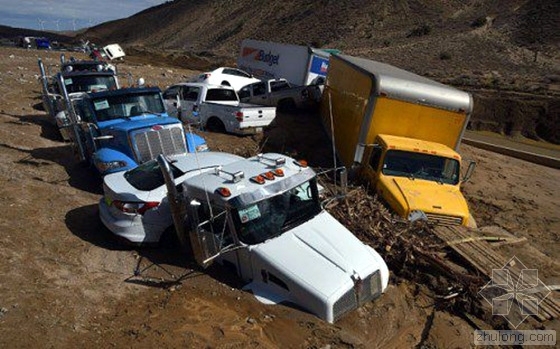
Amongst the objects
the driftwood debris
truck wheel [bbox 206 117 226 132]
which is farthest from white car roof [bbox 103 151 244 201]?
truck wheel [bbox 206 117 226 132]

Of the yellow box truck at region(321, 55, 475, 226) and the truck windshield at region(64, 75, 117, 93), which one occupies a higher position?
the truck windshield at region(64, 75, 117, 93)

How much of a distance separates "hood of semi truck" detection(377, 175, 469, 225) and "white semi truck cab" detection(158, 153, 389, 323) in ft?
8.89

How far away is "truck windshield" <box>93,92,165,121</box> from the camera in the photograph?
12.0 metres

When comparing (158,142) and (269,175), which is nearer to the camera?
(269,175)

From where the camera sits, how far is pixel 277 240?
7113mm

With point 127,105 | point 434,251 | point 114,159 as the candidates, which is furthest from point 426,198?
point 127,105

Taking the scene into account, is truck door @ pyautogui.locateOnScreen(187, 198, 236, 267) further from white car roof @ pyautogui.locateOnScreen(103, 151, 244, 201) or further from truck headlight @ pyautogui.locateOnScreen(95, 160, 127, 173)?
truck headlight @ pyautogui.locateOnScreen(95, 160, 127, 173)

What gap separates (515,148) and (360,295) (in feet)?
65.9

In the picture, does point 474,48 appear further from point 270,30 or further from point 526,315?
point 526,315

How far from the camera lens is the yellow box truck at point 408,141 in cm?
1001

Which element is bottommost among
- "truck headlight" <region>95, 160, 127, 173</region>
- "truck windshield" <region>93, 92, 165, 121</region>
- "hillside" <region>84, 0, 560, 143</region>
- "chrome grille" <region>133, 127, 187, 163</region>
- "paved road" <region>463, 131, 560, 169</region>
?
"paved road" <region>463, 131, 560, 169</region>

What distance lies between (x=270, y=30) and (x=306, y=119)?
181 feet

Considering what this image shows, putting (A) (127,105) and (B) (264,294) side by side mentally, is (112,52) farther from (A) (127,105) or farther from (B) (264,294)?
(B) (264,294)

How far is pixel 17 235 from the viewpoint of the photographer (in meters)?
8.56
